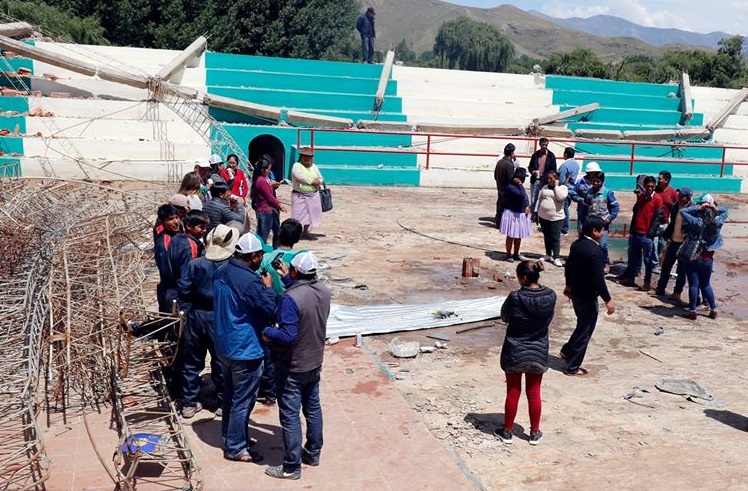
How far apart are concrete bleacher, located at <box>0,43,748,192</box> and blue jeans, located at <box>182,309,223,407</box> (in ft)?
Result: 37.1

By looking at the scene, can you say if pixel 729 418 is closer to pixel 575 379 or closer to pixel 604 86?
pixel 575 379

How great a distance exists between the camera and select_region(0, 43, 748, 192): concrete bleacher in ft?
57.3

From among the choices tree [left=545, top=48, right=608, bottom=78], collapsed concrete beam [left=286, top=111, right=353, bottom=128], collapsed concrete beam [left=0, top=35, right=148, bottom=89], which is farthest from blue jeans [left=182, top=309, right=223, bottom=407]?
tree [left=545, top=48, right=608, bottom=78]

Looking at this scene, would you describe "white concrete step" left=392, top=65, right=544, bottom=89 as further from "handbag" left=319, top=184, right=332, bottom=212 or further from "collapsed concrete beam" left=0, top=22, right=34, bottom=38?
"handbag" left=319, top=184, right=332, bottom=212

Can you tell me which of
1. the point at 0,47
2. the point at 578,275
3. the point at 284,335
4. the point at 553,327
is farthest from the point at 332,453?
the point at 0,47

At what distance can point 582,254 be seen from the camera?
7.17m

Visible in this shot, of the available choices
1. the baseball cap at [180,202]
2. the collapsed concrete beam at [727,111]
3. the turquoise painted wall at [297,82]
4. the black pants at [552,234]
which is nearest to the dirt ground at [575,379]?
the black pants at [552,234]

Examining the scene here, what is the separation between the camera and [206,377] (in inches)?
272

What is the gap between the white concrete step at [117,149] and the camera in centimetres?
1681

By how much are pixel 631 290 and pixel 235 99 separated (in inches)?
507

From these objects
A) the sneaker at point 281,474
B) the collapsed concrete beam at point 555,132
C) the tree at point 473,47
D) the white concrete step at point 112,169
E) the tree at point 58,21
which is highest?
the tree at point 473,47

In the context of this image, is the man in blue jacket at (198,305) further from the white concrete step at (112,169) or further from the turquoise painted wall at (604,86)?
the turquoise painted wall at (604,86)

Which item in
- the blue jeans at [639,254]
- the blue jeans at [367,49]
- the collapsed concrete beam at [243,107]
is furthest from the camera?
the blue jeans at [367,49]

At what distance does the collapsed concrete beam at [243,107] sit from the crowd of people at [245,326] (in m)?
13.4
